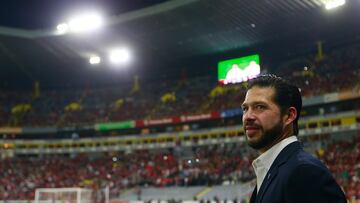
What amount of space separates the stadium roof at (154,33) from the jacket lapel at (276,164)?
61.2ft

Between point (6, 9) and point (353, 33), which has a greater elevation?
point (6, 9)

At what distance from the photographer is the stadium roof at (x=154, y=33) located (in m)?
24.9

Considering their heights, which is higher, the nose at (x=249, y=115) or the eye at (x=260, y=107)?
the eye at (x=260, y=107)

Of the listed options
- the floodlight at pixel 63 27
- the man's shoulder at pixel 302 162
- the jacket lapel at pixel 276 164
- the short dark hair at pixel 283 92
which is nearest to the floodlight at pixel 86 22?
the floodlight at pixel 63 27

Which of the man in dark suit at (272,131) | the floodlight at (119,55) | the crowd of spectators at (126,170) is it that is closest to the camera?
the man in dark suit at (272,131)

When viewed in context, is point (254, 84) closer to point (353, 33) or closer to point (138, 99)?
point (353, 33)

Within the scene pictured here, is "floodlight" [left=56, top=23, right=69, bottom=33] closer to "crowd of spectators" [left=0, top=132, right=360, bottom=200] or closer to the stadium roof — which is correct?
the stadium roof

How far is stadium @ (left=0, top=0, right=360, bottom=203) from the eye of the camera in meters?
24.8

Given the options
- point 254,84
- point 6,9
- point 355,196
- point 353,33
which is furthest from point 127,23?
point 254,84

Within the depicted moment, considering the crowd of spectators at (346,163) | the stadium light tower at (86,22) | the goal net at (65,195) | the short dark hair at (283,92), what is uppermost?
the stadium light tower at (86,22)

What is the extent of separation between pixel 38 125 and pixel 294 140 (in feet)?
146

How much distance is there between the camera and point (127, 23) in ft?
106

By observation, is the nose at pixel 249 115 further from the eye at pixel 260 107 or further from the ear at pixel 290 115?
the ear at pixel 290 115

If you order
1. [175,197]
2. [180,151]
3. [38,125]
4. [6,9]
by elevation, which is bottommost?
[175,197]
